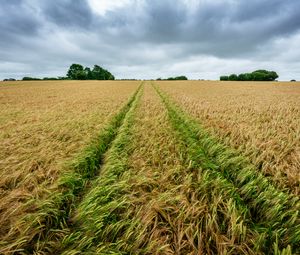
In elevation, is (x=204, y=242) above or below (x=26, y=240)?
below

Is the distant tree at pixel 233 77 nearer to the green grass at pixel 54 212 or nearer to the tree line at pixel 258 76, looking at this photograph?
the tree line at pixel 258 76

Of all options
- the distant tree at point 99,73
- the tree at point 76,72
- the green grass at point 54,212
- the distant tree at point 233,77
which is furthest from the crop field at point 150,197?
the distant tree at point 233,77

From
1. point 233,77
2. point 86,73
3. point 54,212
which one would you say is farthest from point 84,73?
point 54,212

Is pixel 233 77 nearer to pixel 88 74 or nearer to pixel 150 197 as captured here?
pixel 88 74

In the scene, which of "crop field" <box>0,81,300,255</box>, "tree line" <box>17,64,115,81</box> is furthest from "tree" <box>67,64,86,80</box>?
"crop field" <box>0,81,300,255</box>

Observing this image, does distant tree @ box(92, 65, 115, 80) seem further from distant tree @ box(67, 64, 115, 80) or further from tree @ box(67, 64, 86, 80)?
tree @ box(67, 64, 86, 80)

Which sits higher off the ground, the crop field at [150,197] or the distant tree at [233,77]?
the crop field at [150,197]

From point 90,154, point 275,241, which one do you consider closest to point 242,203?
point 275,241

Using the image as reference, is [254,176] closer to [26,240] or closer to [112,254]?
[112,254]

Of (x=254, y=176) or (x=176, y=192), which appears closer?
(x=176, y=192)

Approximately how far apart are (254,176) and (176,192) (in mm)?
1716

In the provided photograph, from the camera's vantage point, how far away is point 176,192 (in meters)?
3.35

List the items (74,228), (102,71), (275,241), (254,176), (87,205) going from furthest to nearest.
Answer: (102,71) → (254,176) → (87,205) → (74,228) → (275,241)

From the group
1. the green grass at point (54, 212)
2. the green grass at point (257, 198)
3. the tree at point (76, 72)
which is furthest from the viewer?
the tree at point (76, 72)
